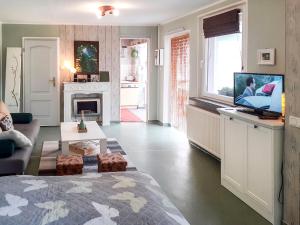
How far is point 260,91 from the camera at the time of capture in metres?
3.91

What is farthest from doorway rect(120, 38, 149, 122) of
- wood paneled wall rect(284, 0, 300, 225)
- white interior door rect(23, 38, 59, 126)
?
wood paneled wall rect(284, 0, 300, 225)

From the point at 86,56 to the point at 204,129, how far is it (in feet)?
13.0

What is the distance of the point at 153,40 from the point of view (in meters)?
9.20

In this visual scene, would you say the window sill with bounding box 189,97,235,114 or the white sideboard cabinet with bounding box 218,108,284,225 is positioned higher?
the window sill with bounding box 189,97,235,114

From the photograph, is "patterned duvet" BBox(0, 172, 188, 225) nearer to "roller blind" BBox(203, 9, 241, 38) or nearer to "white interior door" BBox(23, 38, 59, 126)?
"roller blind" BBox(203, 9, 241, 38)

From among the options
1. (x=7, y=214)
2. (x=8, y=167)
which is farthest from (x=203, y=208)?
(x=7, y=214)

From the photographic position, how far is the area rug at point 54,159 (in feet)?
16.7

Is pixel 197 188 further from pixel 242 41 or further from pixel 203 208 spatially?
pixel 242 41

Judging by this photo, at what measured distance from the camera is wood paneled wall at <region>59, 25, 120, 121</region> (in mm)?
8773

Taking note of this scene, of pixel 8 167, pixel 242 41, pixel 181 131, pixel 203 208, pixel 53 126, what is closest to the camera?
pixel 203 208

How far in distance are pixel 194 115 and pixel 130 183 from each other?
426 cm

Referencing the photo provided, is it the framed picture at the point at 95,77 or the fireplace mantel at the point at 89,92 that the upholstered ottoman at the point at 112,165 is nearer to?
the fireplace mantel at the point at 89,92

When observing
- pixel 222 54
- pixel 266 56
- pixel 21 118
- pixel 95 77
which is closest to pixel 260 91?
pixel 266 56

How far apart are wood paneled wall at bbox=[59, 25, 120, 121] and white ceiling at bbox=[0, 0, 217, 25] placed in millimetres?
229
